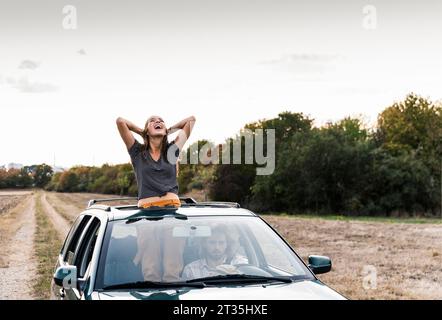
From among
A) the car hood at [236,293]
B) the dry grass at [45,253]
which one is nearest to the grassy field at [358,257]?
the dry grass at [45,253]

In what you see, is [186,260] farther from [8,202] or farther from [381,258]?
[8,202]

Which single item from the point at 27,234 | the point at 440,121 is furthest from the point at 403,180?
the point at 27,234

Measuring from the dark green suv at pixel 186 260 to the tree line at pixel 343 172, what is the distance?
39.4 m

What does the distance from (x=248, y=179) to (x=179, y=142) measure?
186ft

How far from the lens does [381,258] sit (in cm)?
1755

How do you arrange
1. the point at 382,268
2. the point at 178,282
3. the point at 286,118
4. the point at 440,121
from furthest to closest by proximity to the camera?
1. the point at 286,118
2. the point at 440,121
3. the point at 382,268
4. the point at 178,282

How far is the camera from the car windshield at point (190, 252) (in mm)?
5168

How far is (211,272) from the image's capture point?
213 inches

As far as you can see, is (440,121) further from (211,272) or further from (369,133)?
(211,272)

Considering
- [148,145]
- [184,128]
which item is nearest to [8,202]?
[184,128]

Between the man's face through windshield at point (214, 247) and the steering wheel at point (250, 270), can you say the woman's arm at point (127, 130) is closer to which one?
the man's face through windshield at point (214, 247)

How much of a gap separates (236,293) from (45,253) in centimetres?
1640

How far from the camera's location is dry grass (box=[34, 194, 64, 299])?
13363 millimetres
